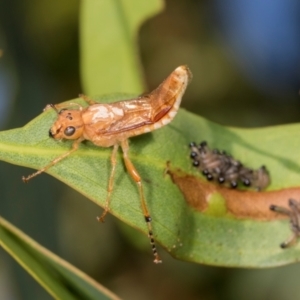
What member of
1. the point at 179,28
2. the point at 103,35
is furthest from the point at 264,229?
the point at 179,28

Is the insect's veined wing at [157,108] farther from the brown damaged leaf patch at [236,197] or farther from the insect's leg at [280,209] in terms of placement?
the insect's leg at [280,209]

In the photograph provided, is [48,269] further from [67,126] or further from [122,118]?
[122,118]

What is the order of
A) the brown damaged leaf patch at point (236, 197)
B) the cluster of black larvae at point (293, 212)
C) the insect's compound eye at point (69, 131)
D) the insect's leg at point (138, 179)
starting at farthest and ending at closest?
the cluster of black larvae at point (293, 212)
the brown damaged leaf patch at point (236, 197)
the insect's compound eye at point (69, 131)
the insect's leg at point (138, 179)

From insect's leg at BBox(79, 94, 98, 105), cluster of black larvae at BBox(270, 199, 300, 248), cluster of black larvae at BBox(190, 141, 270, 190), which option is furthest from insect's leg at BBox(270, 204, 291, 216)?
insect's leg at BBox(79, 94, 98, 105)

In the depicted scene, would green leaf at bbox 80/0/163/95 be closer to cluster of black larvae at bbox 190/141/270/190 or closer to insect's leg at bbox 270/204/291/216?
cluster of black larvae at bbox 190/141/270/190

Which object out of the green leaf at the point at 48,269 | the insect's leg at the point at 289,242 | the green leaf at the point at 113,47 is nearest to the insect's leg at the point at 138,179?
the green leaf at the point at 48,269

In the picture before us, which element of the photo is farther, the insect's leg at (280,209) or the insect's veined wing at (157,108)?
the insect's leg at (280,209)
